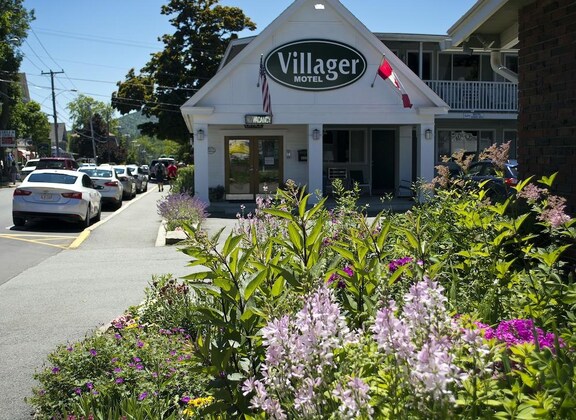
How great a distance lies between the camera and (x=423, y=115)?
2314cm

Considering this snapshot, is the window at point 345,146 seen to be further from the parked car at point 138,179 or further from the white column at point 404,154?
the parked car at point 138,179

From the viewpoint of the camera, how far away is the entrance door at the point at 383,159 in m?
28.0

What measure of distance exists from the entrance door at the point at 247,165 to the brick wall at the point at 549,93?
18677 millimetres

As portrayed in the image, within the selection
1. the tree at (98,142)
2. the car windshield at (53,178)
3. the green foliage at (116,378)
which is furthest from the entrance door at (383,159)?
the tree at (98,142)

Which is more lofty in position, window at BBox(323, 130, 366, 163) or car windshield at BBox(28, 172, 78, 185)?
window at BBox(323, 130, 366, 163)

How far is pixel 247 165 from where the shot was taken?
2520 cm

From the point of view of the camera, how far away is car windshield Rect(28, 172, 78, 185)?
18.1 m

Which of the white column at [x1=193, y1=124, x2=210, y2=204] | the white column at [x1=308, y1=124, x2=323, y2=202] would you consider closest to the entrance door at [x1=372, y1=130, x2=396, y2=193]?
the white column at [x1=308, y1=124, x2=323, y2=202]

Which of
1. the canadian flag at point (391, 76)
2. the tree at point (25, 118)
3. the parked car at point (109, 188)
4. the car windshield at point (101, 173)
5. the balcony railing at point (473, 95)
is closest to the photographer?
the canadian flag at point (391, 76)

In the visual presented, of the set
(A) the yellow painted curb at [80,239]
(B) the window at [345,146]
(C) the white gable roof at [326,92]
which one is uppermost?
(C) the white gable roof at [326,92]

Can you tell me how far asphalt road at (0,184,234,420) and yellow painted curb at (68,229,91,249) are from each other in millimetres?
57

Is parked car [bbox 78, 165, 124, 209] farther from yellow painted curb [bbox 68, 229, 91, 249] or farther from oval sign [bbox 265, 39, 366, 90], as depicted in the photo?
oval sign [bbox 265, 39, 366, 90]

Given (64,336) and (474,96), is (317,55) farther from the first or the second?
(64,336)

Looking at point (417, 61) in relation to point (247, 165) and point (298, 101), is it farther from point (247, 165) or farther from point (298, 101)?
point (247, 165)
